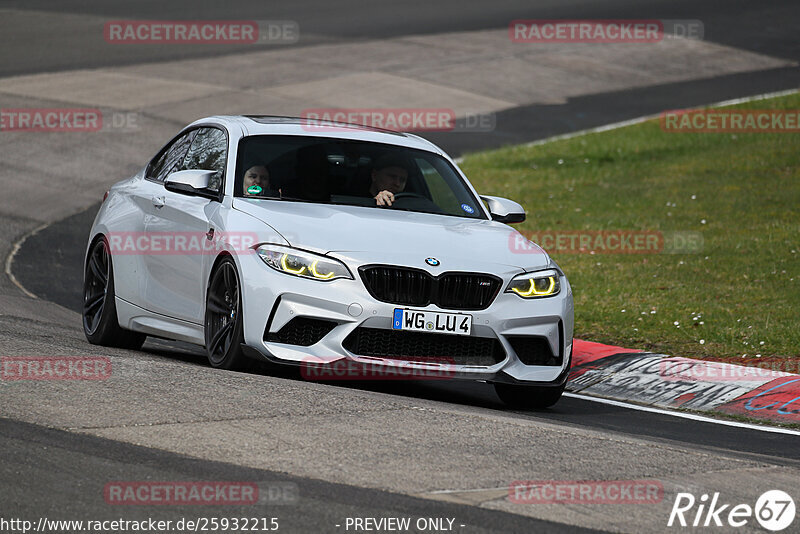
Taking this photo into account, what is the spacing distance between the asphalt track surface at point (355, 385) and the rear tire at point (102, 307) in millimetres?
401

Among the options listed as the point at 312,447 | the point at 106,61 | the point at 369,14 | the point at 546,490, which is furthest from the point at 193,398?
the point at 369,14

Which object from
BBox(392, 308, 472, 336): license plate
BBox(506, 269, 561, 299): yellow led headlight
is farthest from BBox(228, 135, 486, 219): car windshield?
BBox(392, 308, 472, 336): license plate

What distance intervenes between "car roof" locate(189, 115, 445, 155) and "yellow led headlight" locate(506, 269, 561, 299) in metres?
1.82

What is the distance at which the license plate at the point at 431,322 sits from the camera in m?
7.58

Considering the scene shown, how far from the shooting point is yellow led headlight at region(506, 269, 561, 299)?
7.91 metres

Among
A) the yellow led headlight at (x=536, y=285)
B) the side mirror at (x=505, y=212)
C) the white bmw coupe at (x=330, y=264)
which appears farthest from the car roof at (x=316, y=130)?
the yellow led headlight at (x=536, y=285)

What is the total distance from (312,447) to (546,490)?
1098 mm

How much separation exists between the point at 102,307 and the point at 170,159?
1179mm

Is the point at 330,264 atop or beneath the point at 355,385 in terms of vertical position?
atop

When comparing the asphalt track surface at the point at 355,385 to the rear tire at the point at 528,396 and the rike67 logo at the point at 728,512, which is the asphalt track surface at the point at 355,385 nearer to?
the rear tire at the point at 528,396

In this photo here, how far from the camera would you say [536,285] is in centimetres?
804

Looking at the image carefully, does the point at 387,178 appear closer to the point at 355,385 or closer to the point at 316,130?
the point at 316,130

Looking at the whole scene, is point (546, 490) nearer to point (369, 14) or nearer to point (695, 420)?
point (695, 420)

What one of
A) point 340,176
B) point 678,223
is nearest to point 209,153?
point 340,176
